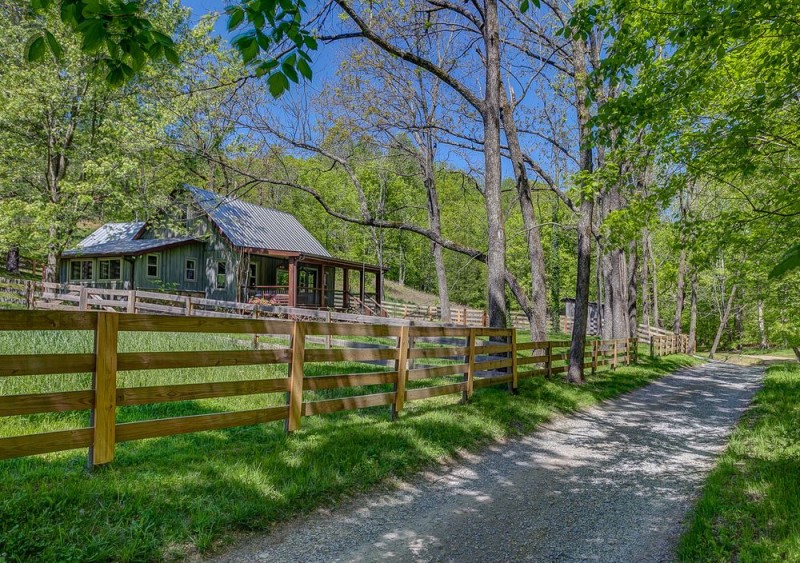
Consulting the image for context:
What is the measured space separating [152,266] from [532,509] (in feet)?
84.1

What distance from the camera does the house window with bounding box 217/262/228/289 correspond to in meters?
24.4

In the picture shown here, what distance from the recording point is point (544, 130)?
14.6 metres

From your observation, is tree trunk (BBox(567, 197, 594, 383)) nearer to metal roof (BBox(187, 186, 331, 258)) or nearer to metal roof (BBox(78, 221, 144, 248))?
metal roof (BBox(187, 186, 331, 258))

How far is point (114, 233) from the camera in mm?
28703

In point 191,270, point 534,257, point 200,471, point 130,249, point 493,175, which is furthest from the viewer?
point 191,270

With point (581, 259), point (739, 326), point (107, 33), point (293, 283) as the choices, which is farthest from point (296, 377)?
point (739, 326)

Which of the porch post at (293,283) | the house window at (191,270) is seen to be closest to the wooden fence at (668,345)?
the porch post at (293,283)

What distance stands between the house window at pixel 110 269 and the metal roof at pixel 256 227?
6.64 meters

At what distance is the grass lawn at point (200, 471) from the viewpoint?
2.84m

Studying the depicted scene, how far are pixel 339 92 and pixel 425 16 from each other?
3.74m

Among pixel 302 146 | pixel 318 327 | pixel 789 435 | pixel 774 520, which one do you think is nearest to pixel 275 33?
pixel 318 327

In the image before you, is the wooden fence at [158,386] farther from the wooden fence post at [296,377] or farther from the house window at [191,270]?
the house window at [191,270]

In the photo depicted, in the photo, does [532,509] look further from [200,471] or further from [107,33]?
[107,33]

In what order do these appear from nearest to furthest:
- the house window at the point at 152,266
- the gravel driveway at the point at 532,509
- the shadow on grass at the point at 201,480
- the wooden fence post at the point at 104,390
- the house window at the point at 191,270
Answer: the shadow on grass at the point at 201,480, the gravel driveway at the point at 532,509, the wooden fence post at the point at 104,390, the house window at the point at 191,270, the house window at the point at 152,266
